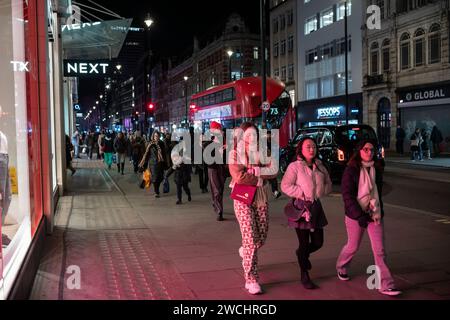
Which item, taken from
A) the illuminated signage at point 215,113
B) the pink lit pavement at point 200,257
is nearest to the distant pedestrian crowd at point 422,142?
the illuminated signage at point 215,113

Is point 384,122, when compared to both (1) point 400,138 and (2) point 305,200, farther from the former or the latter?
(2) point 305,200

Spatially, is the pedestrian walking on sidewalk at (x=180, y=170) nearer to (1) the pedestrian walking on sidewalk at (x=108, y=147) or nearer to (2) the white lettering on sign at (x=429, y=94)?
(1) the pedestrian walking on sidewalk at (x=108, y=147)

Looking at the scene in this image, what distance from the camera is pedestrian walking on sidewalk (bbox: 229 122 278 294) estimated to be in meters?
5.22

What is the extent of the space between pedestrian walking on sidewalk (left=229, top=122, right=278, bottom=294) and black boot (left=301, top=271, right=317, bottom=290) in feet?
1.65

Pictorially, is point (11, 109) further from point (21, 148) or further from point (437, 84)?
point (437, 84)

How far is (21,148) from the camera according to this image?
21.0 ft

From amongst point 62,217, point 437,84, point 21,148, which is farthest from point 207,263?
point 437,84

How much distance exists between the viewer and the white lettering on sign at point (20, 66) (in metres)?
6.27

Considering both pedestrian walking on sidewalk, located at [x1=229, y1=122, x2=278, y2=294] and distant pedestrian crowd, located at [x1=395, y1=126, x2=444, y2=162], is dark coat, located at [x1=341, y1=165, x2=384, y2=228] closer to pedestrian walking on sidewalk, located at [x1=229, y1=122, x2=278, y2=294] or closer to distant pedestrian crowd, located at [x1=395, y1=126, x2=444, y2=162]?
pedestrian walking on sidewalk, located at [x1=229, y1=122, x2=278, y2=294]

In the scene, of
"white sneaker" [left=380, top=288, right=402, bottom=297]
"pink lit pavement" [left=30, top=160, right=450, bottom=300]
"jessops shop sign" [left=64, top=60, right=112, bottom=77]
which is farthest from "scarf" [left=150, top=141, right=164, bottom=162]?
"white sneaker" [left=380, top=288, right=402, bottom=297]

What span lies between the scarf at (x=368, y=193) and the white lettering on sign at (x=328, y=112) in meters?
37.7

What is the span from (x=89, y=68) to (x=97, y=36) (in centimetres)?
336

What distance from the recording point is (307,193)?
5281 millimetres
